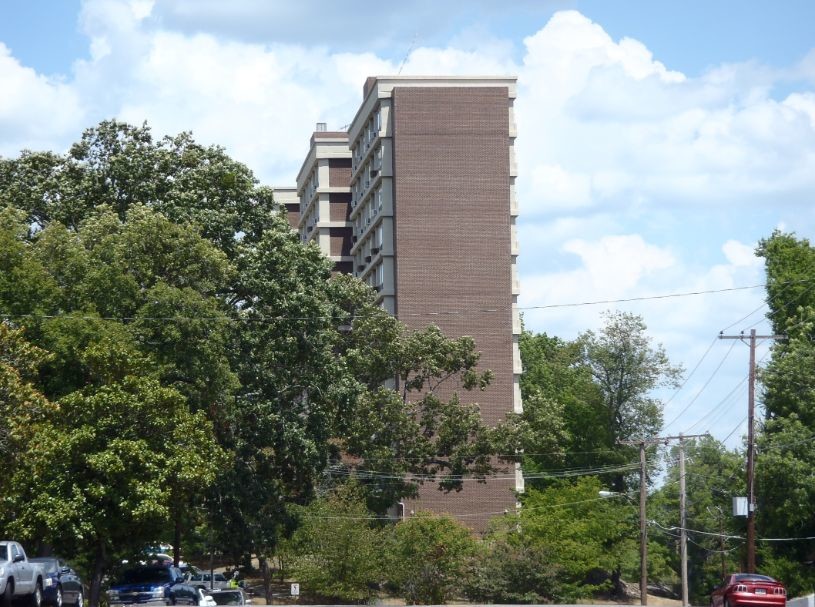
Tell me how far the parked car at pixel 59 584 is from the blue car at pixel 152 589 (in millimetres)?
1171

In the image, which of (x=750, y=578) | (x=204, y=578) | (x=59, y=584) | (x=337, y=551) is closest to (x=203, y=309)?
(x=59, y=584)

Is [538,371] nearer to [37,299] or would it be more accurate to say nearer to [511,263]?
[511,263]

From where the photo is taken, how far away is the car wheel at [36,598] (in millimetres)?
34188

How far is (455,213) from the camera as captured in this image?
301ft

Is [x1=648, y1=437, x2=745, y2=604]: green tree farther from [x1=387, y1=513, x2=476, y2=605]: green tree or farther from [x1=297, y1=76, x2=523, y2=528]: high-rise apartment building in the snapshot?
[x1=387, y1=513, x2=476, y2=605]: green tree

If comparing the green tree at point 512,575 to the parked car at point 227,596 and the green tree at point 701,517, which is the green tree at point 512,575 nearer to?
the parked car at point 227,596

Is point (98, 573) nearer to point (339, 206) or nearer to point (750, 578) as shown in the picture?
point (750, 578)

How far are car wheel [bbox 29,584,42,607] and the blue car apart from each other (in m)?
5.26

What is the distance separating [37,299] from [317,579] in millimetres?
26652

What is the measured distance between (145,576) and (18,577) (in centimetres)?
954

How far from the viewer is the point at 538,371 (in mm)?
108312

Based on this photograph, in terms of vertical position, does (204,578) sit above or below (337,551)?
below

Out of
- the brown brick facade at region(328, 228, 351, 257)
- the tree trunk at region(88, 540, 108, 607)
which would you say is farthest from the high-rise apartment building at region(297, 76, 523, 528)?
the tree trunk at region(88, 540, 108, 607)

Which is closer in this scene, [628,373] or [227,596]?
[227,596]
